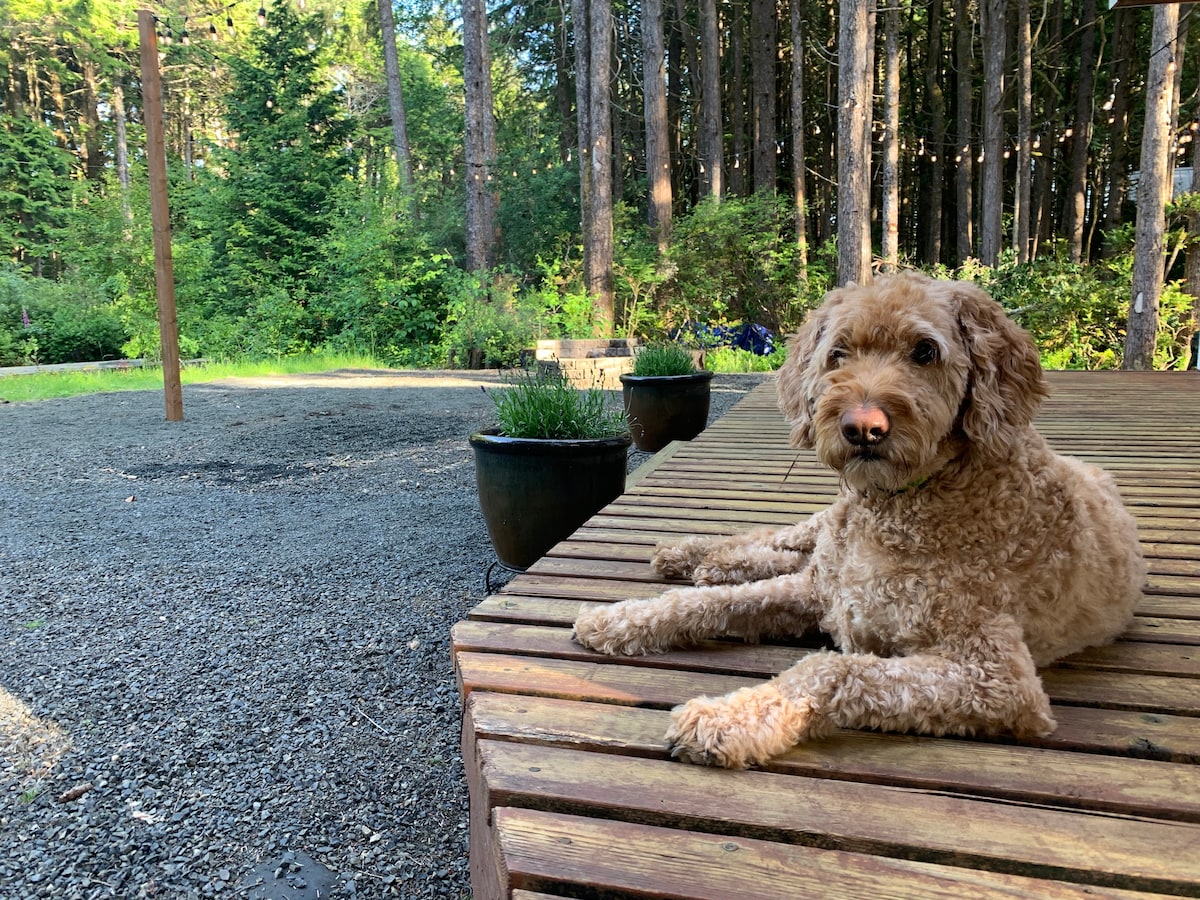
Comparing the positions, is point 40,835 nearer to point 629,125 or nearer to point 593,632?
point 593,632

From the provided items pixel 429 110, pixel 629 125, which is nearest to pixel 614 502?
pixel 629 125

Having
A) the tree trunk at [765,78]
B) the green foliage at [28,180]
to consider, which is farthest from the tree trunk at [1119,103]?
the green foliage at [28,180]

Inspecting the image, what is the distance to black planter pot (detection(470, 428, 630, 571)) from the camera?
3.82m

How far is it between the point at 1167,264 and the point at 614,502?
12.9m

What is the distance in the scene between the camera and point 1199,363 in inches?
429

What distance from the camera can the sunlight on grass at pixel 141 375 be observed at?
1234 cm

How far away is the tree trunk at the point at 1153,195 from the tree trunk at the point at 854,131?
152 inches

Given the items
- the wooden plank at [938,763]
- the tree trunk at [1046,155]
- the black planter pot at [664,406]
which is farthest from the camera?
the tree trunk at [1046,155]

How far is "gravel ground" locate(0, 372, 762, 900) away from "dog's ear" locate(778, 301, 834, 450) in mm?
1508

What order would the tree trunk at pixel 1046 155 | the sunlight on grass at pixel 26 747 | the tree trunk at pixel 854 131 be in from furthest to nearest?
the tree trunk at pixel 1046 155
the tree trunk at pixel 854 131
the sunlight on grass at pixel 26 747

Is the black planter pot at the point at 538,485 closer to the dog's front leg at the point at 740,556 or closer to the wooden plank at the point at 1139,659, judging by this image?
the dog's front leg at the point at 740,556

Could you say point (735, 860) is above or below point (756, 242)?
below

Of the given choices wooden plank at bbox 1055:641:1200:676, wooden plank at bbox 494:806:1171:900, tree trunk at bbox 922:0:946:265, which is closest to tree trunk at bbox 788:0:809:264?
tree trunk at bbox 922:0:946:265

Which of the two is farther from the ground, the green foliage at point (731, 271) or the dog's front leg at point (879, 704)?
the green foliage at point (731, 271)
